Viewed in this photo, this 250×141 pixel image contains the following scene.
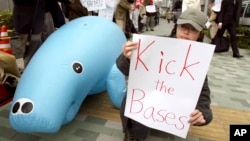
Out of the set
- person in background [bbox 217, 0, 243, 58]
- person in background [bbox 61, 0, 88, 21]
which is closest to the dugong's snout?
person in background [bbox 61, 0, 88, 21]

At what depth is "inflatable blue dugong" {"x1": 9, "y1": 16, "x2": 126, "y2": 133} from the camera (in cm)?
222

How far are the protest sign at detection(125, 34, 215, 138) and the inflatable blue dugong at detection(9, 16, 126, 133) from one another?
696mm

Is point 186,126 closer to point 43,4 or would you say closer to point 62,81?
point 62,81

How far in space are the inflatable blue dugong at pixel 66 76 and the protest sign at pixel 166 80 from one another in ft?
2.28

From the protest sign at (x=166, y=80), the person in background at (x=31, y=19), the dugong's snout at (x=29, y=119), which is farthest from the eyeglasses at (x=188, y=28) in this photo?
the person in background at (x=31, y=19)

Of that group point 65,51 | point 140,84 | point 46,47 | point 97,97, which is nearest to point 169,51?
point 140,84

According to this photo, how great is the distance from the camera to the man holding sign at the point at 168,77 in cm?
177

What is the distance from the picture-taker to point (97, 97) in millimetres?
3551


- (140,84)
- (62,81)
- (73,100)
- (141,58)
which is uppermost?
(141,58)

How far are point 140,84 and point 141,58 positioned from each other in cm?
20

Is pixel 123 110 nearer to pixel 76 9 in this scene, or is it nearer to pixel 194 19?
pixel 194 19

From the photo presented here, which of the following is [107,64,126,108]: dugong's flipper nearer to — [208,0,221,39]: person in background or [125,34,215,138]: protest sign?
[125,34,215,138]: protest sign

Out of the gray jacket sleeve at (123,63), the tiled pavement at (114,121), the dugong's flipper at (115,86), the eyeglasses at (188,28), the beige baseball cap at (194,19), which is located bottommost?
the tiled pavement at (114,121)

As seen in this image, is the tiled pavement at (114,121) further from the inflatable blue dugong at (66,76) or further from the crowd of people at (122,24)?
the crowd of people at (122,24)
